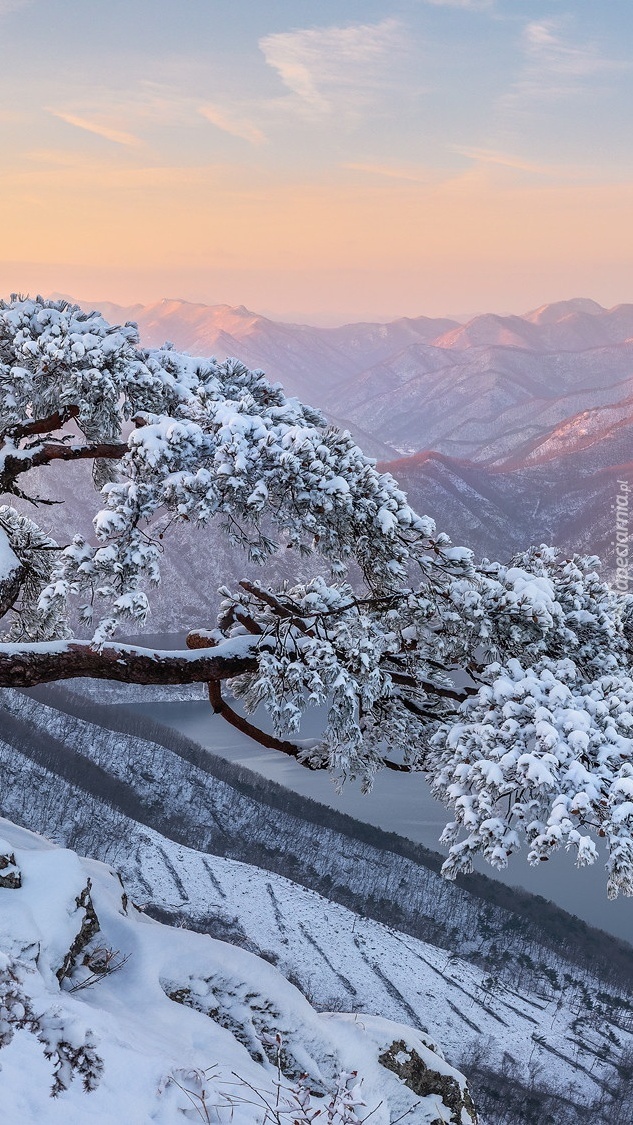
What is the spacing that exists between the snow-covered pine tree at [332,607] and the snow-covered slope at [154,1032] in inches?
89.7

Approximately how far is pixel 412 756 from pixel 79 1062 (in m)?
6.71

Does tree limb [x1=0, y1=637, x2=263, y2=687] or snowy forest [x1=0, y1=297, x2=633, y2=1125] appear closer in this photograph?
snowy forest [x1=0, y1=297, x2=633, y2=1125]

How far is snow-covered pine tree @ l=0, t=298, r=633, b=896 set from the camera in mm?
8070

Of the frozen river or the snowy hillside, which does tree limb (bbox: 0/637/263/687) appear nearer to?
the snowy hillside

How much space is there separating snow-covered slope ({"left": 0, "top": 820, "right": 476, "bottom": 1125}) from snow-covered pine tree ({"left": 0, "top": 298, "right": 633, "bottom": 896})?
228 cm

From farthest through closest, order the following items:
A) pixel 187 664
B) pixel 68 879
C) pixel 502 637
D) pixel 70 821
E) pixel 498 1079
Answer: pixel 70 821
pixel 498 1079
pixel 187 664
pixel 502 637
pixel 68 879

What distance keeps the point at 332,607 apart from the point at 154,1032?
542 cm

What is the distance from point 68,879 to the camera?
27.1 ft

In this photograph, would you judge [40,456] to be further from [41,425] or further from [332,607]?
[332,607]

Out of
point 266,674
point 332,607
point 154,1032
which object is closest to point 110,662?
point 266,674

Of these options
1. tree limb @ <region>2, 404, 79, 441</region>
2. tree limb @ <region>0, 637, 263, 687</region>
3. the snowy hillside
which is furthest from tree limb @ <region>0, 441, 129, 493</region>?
the snowy hillside

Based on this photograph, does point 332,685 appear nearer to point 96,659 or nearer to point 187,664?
point 187,664

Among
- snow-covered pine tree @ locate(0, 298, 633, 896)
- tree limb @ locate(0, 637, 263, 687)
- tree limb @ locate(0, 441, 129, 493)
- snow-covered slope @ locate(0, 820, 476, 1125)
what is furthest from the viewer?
tree limb @ locate(0, 441, 129, 493)

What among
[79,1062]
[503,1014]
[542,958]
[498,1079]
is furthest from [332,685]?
[542,958]
